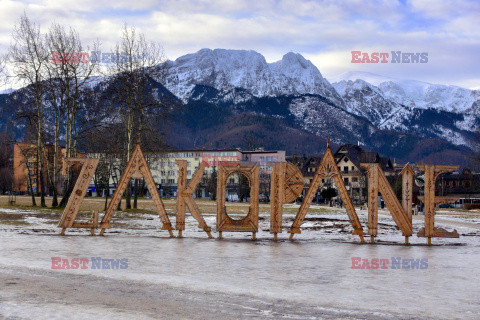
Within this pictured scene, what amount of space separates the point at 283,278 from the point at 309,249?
21.3 ft

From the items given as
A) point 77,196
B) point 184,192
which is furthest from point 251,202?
point 77,196

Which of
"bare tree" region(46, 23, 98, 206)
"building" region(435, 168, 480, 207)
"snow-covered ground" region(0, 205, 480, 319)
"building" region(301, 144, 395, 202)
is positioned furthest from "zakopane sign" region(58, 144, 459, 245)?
"building" region(435, 168, 480, 207)

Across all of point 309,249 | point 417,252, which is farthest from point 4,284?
point 417,252

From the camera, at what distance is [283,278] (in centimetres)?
1162

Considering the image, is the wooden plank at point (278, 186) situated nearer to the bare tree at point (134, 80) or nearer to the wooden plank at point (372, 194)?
the wooden plank at point (372, 194)

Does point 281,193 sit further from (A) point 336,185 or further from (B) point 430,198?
(B) point 430,198

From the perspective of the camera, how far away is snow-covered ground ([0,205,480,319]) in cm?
845

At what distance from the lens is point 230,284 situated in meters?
10.7

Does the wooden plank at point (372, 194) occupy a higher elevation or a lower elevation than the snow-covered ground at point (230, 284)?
higher

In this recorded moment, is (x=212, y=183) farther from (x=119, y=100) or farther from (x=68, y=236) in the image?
(x=68, y=236)

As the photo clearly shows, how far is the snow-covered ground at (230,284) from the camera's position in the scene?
845 centimetres

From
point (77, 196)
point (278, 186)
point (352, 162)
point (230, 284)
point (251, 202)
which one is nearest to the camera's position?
point (230, 284)

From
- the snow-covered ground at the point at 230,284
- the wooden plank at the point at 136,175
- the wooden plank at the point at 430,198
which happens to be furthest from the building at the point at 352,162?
the snow-covered ground at the point at 230,284

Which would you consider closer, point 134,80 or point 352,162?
point 134,80
